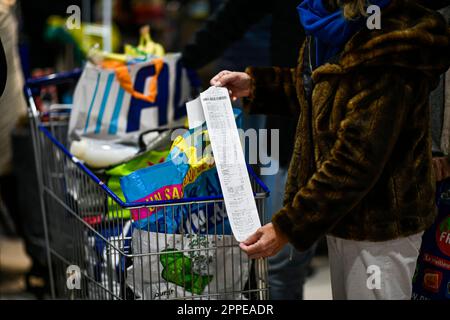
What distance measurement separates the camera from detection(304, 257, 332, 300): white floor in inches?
122

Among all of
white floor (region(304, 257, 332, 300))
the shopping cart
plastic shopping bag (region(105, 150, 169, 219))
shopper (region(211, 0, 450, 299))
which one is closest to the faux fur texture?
shopper (region(211, 0, 450, 299))

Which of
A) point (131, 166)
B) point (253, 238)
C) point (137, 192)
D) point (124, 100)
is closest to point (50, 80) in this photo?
point (124, 100)

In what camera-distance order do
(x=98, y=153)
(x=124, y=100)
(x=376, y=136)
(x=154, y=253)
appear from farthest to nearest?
(x=124, y=100) → (x=98, y=153) → (x=154, y=253) → (x=376, y=136)

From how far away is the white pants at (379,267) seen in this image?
166 centimetres

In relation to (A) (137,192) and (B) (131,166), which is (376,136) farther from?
(B) (131,166)

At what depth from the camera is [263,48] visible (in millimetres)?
2648

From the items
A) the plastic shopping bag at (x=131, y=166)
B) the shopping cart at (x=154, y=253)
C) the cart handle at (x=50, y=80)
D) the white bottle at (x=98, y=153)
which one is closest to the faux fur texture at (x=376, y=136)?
the shopping cart at (x=154, y=253)

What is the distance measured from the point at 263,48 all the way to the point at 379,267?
1199mm

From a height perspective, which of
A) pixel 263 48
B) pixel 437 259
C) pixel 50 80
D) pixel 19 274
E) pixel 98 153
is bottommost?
pixel 19 274

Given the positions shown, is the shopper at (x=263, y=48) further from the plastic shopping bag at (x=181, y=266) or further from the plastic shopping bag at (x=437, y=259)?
the plastic shopping bag at (x=437, y=259)

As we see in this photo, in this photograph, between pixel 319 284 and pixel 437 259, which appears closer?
pixel 437 259

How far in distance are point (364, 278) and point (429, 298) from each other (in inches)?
15.9

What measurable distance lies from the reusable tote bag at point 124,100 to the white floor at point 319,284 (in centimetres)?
105
